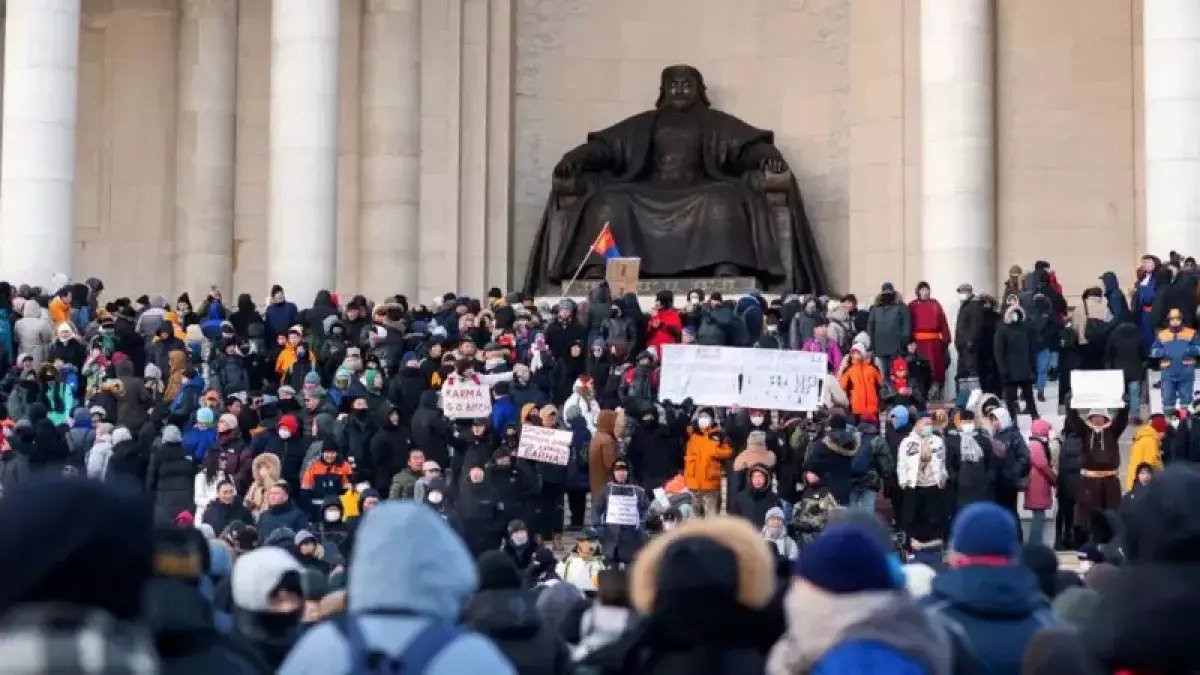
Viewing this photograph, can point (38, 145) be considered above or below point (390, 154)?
below

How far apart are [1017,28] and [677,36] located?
862 cm

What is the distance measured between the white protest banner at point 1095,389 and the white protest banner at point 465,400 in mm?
7872

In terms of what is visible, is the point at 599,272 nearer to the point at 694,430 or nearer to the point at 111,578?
the point at 694,430

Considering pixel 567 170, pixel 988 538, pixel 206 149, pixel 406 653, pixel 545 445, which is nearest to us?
pixel 406 653

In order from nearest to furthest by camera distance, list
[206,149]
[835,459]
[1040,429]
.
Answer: [835,459], [1040,429], [206,149]

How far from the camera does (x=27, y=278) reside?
3906 centimetres

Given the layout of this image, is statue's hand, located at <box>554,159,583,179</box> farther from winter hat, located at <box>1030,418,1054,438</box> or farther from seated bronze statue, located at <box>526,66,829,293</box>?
winter hat, located at <box>1030,418,1054,438</box>

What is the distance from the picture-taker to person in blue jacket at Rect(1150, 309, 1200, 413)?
31.3m

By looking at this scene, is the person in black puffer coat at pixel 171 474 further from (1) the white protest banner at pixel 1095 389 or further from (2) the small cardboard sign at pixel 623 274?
(2) the small cardboard sign at pixel 623 274

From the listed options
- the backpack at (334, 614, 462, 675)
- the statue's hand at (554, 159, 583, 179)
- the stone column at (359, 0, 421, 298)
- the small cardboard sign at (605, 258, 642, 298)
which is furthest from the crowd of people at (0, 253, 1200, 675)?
the statue's hand at (554, 159, 583, 179)

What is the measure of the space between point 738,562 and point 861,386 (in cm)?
2393

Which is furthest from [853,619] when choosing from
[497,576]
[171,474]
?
[171,474]

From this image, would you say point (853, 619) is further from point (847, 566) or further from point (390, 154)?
point (390, 154)

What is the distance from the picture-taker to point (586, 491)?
97.2 ft
